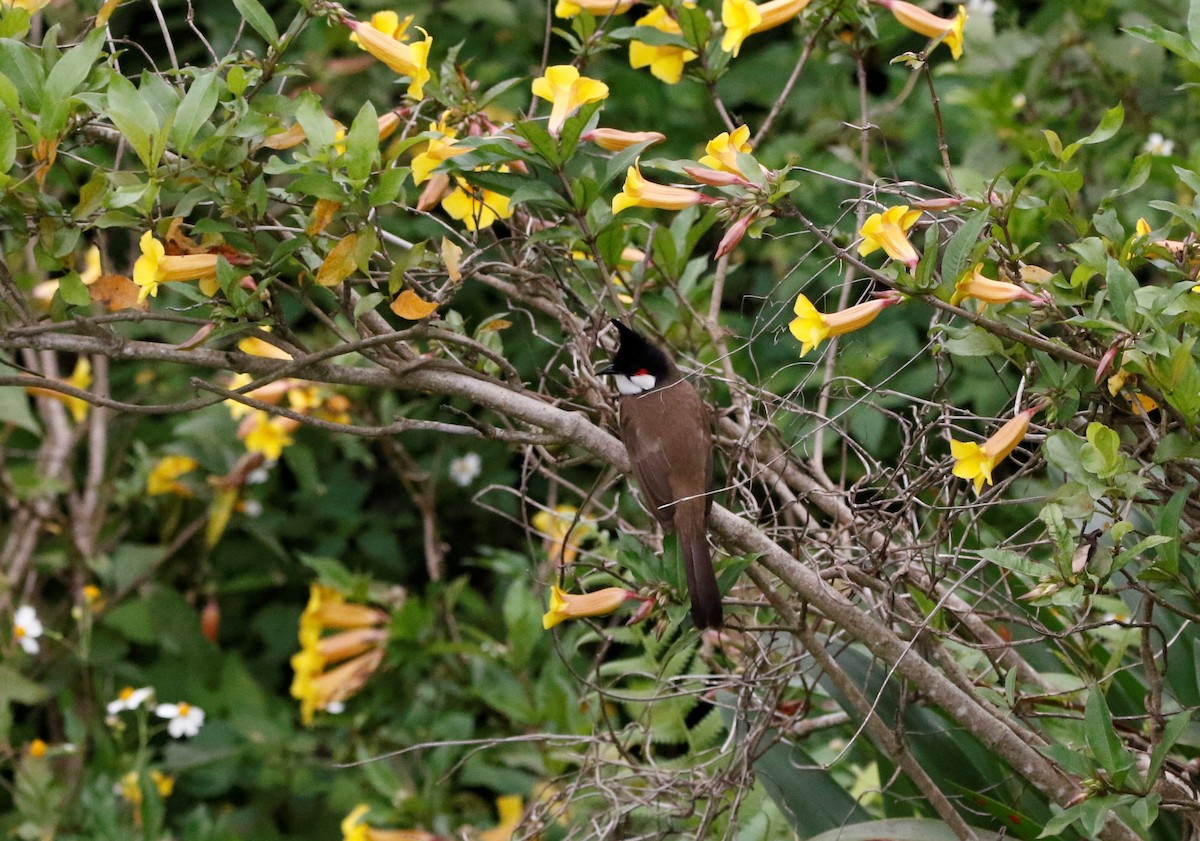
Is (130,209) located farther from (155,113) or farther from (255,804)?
(255,804)

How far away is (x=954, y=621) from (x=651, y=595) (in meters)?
0.60

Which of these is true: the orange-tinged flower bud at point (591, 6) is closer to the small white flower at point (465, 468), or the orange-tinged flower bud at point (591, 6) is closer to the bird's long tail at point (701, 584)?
the bird's long tail at point (701, 584)

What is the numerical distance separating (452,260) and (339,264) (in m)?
0.24

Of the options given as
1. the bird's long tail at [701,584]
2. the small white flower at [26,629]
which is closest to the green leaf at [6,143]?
the bird's long tail at [701,584]

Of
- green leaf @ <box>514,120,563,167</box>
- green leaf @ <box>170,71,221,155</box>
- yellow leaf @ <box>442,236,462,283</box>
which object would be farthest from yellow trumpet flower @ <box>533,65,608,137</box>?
green leaf @ <box>170,71,221,155</box>

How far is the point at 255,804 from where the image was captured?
158 inches

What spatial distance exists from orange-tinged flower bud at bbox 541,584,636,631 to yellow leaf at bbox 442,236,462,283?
0.46 metres

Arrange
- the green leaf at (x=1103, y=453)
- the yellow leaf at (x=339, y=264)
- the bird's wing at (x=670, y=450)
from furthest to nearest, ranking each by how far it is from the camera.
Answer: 1. the bird's wing at (x=670, y=450)
2. the yellow leaf at (x=339, y=264)
3. the green leaf at (x=1103, y=453)

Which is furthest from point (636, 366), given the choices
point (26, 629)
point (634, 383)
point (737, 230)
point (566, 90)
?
point (26, 629)

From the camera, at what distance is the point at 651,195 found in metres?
1.84

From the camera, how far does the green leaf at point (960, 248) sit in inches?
61.7

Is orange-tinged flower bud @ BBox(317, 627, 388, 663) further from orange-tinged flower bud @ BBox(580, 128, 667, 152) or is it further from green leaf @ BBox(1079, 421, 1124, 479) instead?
green leaf @ BBox(1079, 421, 1124, 479)

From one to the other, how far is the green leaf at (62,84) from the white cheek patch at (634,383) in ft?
3.42

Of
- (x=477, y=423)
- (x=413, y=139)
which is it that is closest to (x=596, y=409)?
(x=477, y=423)
